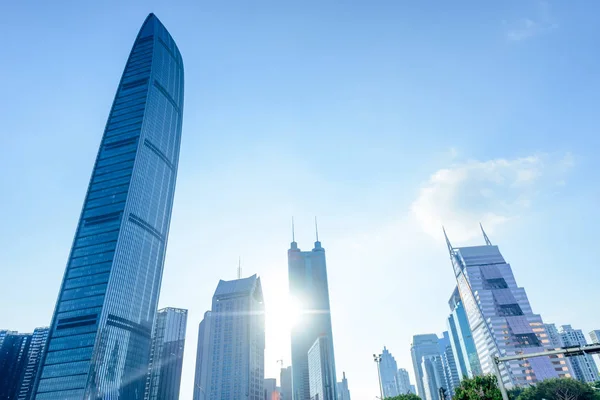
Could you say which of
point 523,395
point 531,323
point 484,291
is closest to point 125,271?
point 523,395

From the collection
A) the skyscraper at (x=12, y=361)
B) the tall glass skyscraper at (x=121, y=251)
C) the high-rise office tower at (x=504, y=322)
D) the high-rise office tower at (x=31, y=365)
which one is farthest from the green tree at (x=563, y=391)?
the skyscraper at (x=12, y=361)

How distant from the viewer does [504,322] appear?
17438 cm

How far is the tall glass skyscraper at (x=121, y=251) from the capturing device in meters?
117

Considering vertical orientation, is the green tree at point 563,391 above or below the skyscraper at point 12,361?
below

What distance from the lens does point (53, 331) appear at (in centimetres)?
12275

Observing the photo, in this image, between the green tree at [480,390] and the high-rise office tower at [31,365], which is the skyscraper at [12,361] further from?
the green tree at [480,390]

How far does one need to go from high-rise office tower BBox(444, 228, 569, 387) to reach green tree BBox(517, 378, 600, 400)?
9767cm

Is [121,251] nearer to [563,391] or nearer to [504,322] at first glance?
[563,391]

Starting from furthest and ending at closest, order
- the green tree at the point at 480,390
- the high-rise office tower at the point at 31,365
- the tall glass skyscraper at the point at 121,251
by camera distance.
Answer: the high-rise office tower at the point at 31,365 < the tall glass skyscraper at the point at 121,251 < the green tree at the point at 480,390

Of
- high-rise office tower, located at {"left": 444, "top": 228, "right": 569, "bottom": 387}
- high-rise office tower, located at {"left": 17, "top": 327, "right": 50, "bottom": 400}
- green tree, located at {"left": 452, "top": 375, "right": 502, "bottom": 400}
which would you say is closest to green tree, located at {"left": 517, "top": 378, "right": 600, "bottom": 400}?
green tree, located at {"left": 452, "top": 375, "right": 502, "bottom": 400}

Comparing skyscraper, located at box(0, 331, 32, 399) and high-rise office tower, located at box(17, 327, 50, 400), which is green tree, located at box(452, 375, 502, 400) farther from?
skyscraper, located at box(0, 331, 32, 399)

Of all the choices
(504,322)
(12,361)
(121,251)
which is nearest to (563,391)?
(504,322)

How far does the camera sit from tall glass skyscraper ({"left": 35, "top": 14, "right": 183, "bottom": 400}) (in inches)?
4623

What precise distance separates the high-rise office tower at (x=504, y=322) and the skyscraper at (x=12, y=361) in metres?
227
